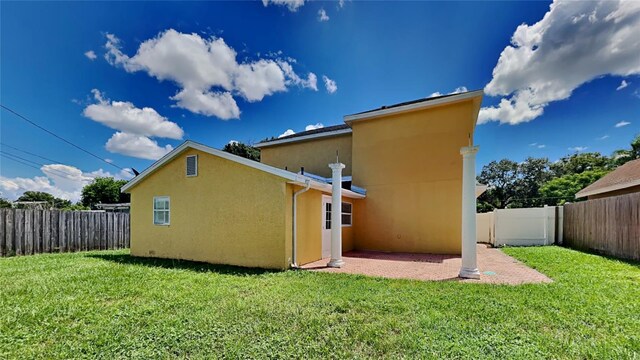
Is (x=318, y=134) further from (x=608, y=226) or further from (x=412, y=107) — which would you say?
(x=608, y=226)

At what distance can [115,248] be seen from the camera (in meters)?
14.5

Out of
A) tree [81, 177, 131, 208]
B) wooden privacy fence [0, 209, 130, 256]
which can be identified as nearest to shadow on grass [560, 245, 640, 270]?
wooden privacy fence [0, 209, 130, 256]

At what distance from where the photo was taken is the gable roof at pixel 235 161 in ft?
27.7

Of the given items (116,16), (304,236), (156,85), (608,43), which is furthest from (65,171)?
(608,43)

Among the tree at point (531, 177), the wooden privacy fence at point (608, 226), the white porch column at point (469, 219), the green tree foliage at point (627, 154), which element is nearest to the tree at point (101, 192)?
the white porch column at point (469, 219)

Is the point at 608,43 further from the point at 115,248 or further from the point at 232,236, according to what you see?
the point at 115,248

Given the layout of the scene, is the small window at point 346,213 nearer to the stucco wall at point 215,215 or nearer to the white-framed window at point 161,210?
the stucco wall at point 215,215

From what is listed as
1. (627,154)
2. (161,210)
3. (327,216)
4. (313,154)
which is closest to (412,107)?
(313,154)

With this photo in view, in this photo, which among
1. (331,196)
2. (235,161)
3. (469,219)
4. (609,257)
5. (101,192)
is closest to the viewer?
(469,219)

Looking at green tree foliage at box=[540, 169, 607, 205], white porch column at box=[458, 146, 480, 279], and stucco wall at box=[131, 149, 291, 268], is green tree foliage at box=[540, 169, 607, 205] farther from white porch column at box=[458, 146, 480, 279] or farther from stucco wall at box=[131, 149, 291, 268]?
stucco wall at box=[131, 149, 291, 268]

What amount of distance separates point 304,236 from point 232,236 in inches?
95.9

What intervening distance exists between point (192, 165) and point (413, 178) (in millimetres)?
9742

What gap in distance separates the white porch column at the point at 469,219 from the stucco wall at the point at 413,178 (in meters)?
5.09

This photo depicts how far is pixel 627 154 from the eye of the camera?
30.0 meters
